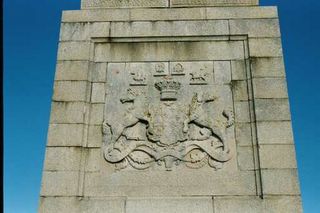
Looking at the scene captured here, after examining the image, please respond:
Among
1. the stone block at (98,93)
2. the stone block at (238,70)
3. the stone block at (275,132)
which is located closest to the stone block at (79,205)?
the stone block at (98,93)

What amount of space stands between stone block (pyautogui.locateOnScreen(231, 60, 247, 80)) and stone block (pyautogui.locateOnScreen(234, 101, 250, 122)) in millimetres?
603

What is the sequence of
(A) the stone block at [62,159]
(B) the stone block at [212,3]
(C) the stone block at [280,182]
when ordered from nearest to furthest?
(C) the stone block at [280,182] → (A) the stone block at [62,159] → (B) the stone block at [212,3]

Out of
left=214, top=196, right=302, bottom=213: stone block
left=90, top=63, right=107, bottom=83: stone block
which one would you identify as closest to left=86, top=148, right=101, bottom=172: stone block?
left=90, top=63, right=107, bottom=83: stone block

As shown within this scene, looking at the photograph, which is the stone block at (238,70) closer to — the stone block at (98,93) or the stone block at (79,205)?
the stone block at (98,93)

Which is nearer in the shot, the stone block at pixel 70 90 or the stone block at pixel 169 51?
the stone block at pixel 70 90

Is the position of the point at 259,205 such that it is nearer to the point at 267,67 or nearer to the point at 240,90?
the point at 240,90

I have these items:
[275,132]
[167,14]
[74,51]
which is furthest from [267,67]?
[74,51]

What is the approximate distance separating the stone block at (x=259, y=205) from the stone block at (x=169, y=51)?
319cm

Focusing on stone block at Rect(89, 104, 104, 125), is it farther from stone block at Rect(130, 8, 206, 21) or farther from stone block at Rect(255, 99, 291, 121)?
stone block at Rect(255, 99, 291, 121)

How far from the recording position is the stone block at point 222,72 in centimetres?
848

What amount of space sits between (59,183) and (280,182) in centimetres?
427

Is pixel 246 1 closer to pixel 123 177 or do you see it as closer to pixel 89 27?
pixel 89 27

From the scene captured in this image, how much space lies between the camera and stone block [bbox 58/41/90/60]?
8.80 m

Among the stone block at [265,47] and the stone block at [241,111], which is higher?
the stone block at [265,47]
